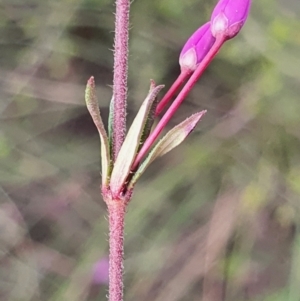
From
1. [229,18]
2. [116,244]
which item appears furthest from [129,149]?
[229,18]

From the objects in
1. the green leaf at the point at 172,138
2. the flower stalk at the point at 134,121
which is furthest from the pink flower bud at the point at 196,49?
the green leaf at the point at 172,138

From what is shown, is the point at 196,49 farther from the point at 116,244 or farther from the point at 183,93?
the point at 116,244

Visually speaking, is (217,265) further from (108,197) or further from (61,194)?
(108,197)

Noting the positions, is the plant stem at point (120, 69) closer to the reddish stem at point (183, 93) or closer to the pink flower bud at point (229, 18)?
the reddish stem at point (183, 93)

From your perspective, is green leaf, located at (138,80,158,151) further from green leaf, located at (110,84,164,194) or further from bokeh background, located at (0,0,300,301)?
bokeh background, located at (0,0,300,301)

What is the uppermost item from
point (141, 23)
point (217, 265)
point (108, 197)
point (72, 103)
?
point (141, 23)

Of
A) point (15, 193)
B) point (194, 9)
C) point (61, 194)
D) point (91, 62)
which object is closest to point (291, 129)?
point (194, 9)
